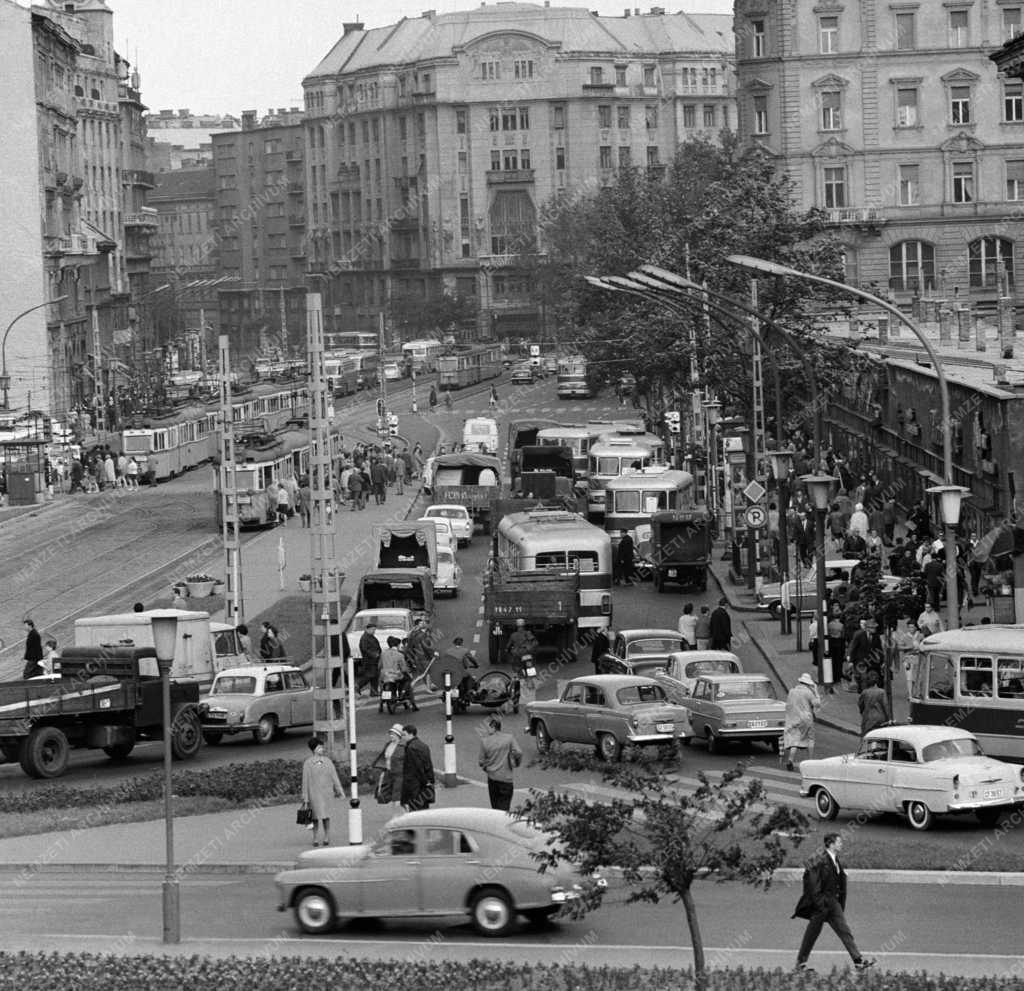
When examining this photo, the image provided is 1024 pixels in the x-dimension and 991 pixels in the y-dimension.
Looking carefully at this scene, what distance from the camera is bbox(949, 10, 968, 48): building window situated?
126 metres

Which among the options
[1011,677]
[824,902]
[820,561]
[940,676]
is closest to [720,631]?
[820,561]

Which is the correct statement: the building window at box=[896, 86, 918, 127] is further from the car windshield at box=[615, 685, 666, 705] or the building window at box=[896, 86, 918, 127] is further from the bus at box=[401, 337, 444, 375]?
the car windshield at box=[615, 685, 666, 705]

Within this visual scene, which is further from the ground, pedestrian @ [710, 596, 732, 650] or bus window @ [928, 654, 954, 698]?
bus window @ [928, 654, 954, 698]

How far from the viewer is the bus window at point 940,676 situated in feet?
112

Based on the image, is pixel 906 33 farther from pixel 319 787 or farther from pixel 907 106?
pixel 319 787

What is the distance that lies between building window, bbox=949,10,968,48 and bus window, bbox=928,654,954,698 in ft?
318

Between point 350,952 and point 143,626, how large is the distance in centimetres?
2049

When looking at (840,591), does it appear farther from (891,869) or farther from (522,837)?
(522,837)

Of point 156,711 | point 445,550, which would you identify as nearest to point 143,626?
point 156,711

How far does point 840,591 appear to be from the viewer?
155ft

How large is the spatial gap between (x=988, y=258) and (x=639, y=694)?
3691 inches

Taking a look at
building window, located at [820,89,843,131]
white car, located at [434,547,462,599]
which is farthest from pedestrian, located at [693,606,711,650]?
building window, located at [820,89,843,131]

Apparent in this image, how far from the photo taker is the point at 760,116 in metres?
128

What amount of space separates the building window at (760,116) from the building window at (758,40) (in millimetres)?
2301
